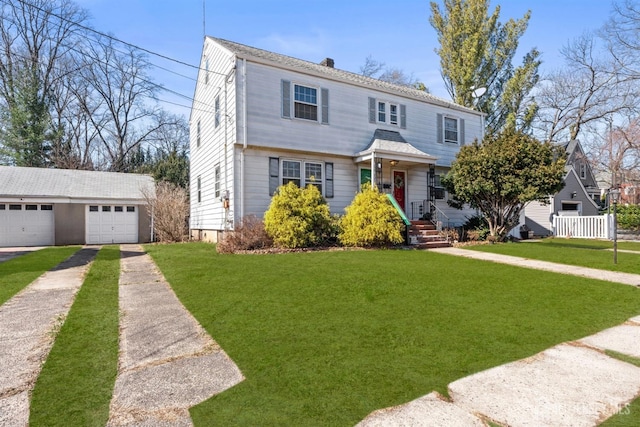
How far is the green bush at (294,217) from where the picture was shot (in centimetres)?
1014

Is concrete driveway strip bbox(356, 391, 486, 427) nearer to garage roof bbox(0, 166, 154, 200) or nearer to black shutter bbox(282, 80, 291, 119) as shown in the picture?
black shutter bbox(282, 80, 291, 119)

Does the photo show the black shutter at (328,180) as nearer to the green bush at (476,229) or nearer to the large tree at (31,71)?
the green bush at (476,229)

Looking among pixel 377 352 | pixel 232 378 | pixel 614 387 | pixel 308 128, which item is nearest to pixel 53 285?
pixel 232 378

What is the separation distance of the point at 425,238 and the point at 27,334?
1080 cm

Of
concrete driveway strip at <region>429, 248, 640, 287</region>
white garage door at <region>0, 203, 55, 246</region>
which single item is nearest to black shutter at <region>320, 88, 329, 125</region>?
concrete driveway strip at <region>429, 248, 640, 287</region>

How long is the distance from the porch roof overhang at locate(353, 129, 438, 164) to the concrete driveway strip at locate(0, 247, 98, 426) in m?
9.41

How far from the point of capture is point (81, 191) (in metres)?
16.6

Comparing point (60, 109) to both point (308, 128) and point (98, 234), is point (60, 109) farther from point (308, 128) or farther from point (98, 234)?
point (308, 128)

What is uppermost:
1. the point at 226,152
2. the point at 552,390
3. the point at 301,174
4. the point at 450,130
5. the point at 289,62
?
the point at 289,62

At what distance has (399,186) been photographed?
14.5 metres

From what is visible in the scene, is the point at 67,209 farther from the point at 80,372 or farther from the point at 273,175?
the point at 80,372

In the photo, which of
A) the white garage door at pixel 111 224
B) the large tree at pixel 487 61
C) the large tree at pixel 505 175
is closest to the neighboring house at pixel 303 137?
the large tree at pixel 505 175

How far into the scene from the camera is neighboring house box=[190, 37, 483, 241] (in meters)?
11.5

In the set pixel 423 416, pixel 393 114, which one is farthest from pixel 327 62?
pixel 423 416
